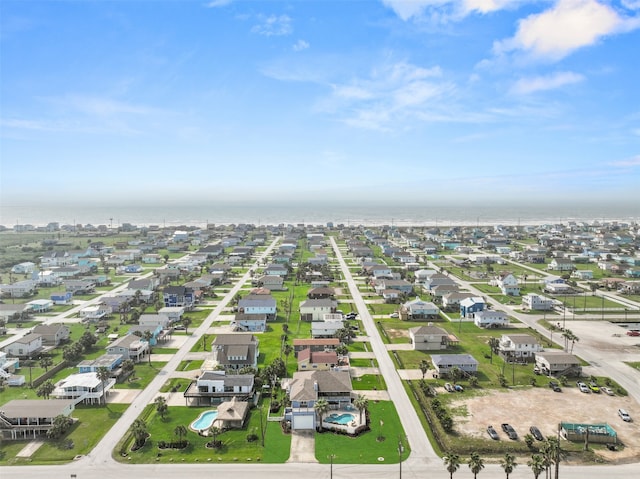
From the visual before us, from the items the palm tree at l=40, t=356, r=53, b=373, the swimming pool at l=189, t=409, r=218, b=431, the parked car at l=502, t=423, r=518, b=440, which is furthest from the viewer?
the palm tree at l=40, t=356, r=53, b=373

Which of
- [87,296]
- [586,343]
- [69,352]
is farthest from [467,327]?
[87,296]

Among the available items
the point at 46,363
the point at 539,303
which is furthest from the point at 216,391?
the point at 539,303

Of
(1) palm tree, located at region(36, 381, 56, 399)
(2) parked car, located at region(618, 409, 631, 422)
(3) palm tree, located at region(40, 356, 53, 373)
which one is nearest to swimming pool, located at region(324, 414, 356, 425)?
(2) parked car, located at region(618, 409, 631, 422)

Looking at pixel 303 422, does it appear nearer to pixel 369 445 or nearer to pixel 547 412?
pixel 369 445

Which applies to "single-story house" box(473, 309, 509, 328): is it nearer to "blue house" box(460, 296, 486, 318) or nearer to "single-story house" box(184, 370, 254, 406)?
A: "blue house" box(460, 296, 486, 318)

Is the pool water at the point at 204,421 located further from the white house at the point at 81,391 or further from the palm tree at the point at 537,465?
the palm tree at the point at 537,465

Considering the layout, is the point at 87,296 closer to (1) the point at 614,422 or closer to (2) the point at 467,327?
(2) the point at 467,327

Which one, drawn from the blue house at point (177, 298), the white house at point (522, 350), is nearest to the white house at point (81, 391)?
the blue house at point (177, 298)
